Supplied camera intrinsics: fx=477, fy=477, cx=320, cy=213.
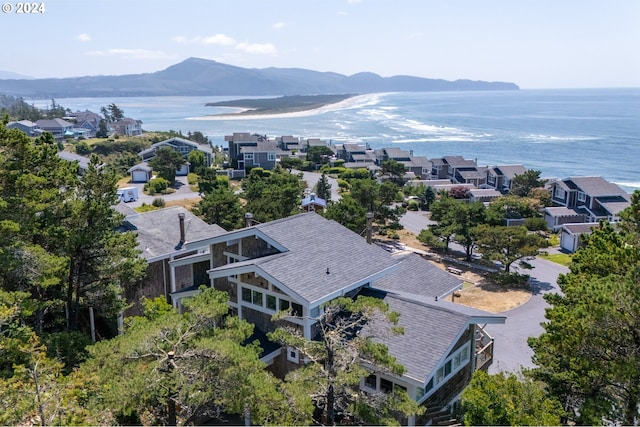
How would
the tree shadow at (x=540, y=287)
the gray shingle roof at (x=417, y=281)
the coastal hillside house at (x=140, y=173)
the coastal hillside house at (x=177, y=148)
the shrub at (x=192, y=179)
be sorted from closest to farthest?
the gray shingle roof at (x=417, y=281) → the tree shadow at (x=540, y=287) → the coastal hillside house at (x=140, y=173) → the shrub at (x=192, y=179) → the coastal hillside house at (x=177, y=148)

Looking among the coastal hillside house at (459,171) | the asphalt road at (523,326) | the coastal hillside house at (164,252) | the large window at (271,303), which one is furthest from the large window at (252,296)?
the coastal hillside house at (459,171)

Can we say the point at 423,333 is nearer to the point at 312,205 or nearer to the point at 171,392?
the point at 171,392

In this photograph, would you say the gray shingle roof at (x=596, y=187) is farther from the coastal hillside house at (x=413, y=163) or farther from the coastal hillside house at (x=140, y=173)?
the coastal hillside house at (x=140, y=173)

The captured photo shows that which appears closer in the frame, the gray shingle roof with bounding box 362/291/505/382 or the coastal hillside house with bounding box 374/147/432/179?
the gray shingle roof with bounding box 362/291/505/382

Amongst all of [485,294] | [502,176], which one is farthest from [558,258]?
[502,176]

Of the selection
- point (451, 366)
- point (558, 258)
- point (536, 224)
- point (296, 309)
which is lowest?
point (558, 258)

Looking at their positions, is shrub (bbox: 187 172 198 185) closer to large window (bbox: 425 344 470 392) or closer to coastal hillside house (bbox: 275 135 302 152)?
coastal hillside house (bbox: 275 135 302 152)

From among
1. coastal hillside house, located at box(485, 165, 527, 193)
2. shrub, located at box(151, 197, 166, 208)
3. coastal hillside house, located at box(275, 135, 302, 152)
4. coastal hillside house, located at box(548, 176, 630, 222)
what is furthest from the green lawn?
coastal hillside house, located at box(275, 135, 302, 152)

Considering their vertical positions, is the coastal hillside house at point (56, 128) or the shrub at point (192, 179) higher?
the coastal hillside house at point (56, 128)
